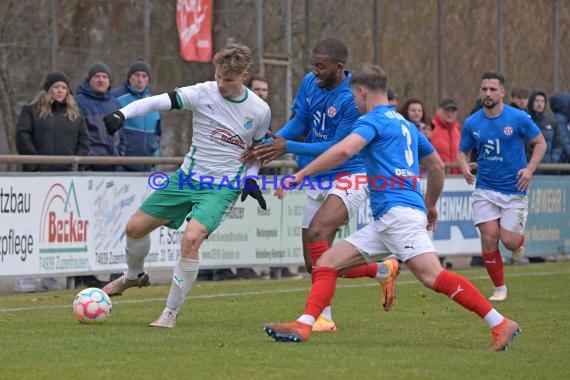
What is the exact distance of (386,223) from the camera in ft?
31.8

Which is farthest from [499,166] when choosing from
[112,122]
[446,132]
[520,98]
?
[520,98]

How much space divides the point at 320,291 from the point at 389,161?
101 centimetres

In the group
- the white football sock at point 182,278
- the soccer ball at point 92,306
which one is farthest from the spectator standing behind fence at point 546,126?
the soccer ball at point 92,306

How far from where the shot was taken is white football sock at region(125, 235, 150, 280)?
445 inches

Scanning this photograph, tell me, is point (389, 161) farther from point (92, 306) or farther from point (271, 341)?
point (92, 306)

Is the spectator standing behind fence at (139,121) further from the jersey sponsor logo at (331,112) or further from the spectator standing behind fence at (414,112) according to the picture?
the jersey sponsor logo at (331,112)

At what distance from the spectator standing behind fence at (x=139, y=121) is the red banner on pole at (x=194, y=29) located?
3.25 metres

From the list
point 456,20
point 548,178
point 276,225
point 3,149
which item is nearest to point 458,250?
point 548,178

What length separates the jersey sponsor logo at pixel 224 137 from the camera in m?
11.0

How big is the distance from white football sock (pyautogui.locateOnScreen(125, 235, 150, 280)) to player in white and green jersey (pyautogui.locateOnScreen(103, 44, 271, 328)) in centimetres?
Result: 6

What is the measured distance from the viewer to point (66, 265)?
14.8 metres

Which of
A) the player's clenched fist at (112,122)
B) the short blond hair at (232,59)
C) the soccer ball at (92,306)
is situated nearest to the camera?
the player's clenched fist at (112,122)

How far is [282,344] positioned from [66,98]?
6.35 metres

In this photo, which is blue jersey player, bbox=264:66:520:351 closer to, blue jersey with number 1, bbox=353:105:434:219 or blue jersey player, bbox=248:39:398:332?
blue jersey with number 1, bbox=353:105:434:219
